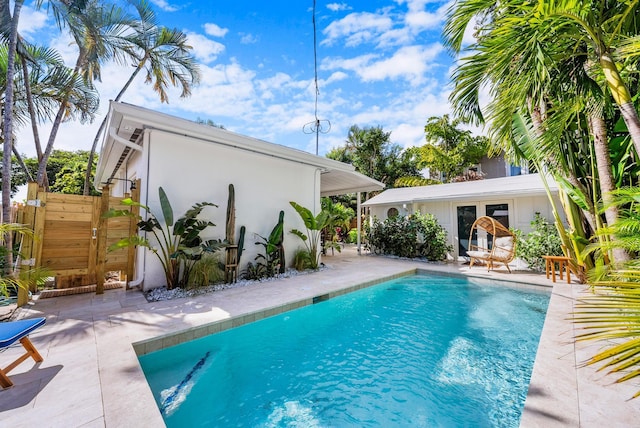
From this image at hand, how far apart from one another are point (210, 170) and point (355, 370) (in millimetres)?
5978

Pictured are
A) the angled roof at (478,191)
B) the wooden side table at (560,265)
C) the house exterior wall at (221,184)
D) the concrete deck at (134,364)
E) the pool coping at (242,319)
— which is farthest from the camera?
the angled roof at (478,191)

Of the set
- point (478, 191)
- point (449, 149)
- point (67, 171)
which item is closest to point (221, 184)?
point (478, 191)

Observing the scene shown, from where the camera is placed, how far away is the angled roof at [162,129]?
5434 mm

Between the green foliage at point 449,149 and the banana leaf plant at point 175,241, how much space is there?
18298 mm

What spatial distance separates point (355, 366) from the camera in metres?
3.84

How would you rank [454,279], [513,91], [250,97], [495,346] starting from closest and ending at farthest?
[513,91], [495,346], [454,279], [250,97]

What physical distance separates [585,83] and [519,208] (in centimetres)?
772

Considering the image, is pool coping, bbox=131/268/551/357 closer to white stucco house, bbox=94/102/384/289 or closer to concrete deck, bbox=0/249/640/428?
concrete deck, bbox=0/249/640/428

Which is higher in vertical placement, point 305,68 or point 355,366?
point 305,68

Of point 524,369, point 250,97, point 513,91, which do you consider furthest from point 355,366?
point 250,97

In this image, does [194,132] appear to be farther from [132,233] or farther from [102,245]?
[102,245]

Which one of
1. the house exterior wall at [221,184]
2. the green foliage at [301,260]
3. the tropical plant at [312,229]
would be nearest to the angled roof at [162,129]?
the house exterior wall at [221,184]

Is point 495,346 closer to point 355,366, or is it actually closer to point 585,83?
point 355,366

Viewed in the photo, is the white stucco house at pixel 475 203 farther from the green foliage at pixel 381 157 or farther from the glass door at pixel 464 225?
the green foliage at pixel 381 157
